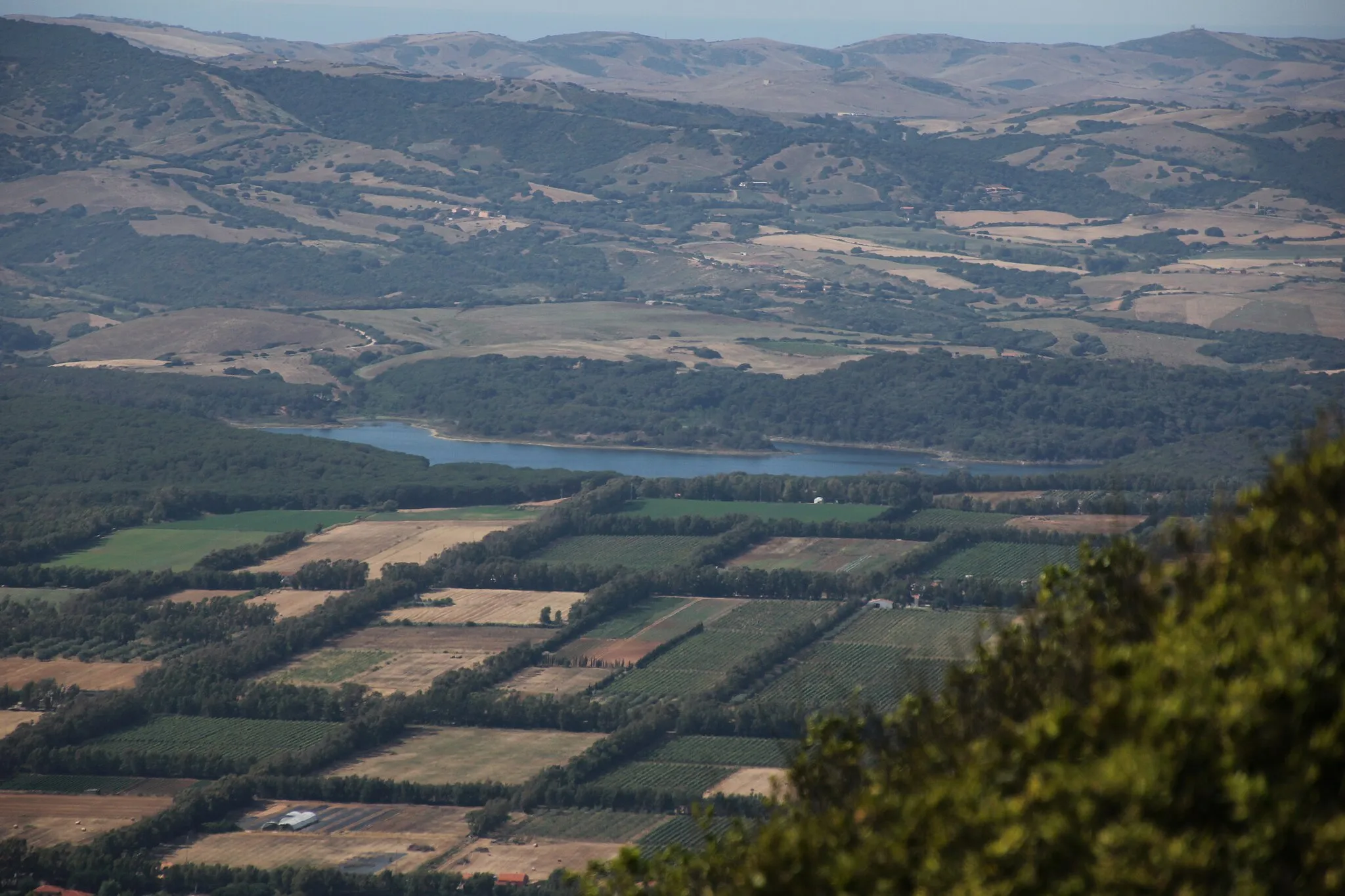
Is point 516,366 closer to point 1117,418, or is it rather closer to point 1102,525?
point 1117,418

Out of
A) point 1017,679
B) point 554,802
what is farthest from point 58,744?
point 1017,679

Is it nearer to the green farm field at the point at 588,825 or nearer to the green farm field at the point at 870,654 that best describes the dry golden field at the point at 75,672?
the green farm field at the point at 588,825

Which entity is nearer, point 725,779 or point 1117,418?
point 725,779

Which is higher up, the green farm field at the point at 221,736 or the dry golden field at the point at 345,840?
the dry golden field at the point at 345,840

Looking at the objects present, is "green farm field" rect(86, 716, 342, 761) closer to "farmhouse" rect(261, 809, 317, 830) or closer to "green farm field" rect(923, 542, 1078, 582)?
"farmhouse" rect(261, 809, 317, 830)

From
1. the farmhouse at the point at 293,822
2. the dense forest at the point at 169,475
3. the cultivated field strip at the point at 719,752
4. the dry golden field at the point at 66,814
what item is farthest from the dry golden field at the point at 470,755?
the dense forest at the point at 169,475

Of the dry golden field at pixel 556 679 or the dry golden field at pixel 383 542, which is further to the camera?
the dry golden field at pixel 383 542

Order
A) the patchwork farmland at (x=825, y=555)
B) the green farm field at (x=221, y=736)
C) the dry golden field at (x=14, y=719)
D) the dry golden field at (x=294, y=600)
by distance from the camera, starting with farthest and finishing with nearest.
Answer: the patchwork farmland at (x=825, y=555) < the dry golden field at (x=294, y=600) < the dry golden field at (x=14, y=719) < the green farm field at (x=221, y=736)
